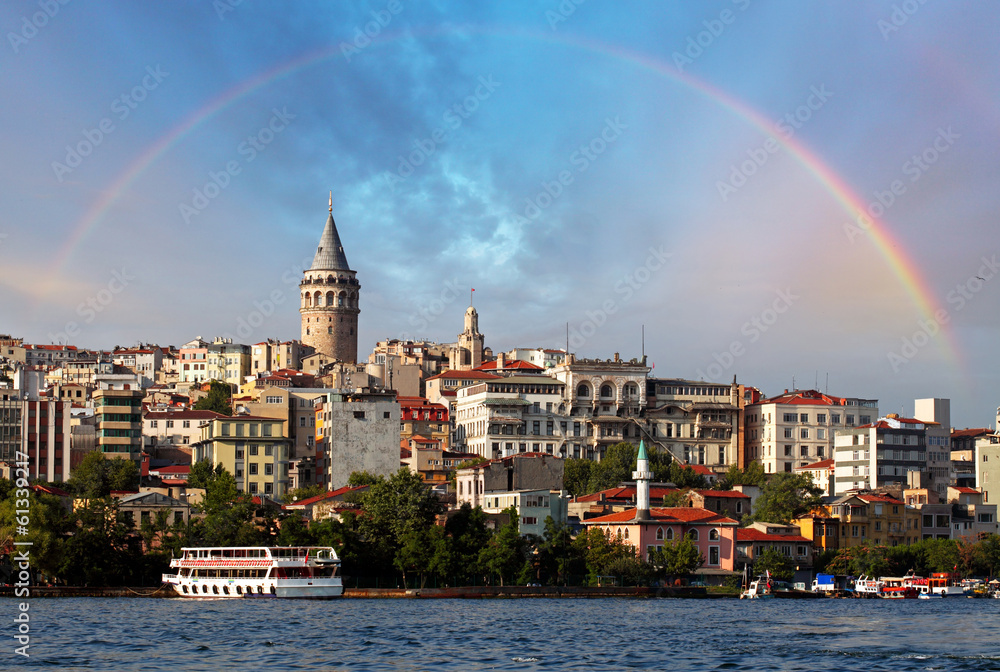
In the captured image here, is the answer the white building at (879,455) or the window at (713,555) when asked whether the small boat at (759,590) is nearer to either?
the window at (713,555)

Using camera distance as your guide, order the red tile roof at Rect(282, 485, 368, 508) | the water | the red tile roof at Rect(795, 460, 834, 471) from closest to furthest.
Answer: the water → the red tile roof at Rect(282, 485, 368, 508) → the red tile roof at Rect(795, 460, 834, 471)

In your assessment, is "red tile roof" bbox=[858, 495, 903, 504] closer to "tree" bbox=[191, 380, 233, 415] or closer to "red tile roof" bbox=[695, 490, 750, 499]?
"red tile roof" bbox=[695, 490, 750, 499]

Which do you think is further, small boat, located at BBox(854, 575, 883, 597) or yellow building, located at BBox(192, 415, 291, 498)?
yellow building, located at BBox(192, 415, 291, 498)

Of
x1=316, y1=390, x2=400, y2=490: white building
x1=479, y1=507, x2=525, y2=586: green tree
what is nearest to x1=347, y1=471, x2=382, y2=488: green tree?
x1=316, y1=390, x2=400, y2=490: white building

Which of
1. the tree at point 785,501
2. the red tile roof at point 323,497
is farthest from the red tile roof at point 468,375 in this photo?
the red tile roof at point 323,497

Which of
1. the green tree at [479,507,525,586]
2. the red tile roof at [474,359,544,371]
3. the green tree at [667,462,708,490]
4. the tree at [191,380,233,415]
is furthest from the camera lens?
the red tile roof at [474,359,544,371]

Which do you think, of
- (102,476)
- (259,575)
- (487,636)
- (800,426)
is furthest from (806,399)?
(487,636)

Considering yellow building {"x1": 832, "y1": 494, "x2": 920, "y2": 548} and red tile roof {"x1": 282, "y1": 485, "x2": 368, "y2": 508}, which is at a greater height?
red tile roof {"x1": 282, "y1": 485, "x2": 368, "y2": 508}

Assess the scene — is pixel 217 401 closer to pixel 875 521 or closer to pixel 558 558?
pixel 875 521

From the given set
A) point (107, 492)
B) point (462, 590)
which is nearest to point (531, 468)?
point (462, 590)
